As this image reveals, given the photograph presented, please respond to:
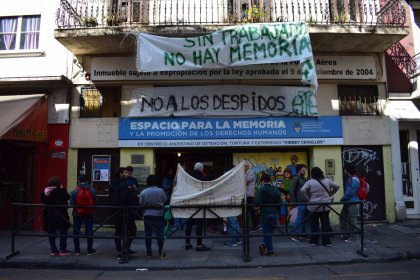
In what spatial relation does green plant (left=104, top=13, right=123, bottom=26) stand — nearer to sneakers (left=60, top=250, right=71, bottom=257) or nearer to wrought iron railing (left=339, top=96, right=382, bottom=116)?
sneakers (left=60, top=250, right=71, bottom=257)

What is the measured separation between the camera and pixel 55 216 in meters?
8.27

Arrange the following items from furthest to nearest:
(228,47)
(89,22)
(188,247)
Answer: (89,22)
(228,47)
(188,247)

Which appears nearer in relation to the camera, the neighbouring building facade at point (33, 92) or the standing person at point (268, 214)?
the standing person at point (268, 214)

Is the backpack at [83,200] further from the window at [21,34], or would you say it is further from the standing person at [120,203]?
the window at [21,34]

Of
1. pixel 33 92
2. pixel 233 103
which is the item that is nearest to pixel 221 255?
pixel 233 103

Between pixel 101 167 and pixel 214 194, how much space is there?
463 centimetres

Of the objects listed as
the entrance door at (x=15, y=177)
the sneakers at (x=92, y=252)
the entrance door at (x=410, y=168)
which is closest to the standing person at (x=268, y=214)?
the sneakers at (x=92, y=252)

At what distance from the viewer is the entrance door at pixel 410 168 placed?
1187cm

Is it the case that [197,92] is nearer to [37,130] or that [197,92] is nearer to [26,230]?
[37,130]

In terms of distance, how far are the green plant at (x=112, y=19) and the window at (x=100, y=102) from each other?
6.07 feet

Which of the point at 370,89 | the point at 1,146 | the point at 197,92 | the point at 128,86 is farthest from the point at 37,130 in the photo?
the point at 370,89

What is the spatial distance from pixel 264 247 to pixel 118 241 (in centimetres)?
297

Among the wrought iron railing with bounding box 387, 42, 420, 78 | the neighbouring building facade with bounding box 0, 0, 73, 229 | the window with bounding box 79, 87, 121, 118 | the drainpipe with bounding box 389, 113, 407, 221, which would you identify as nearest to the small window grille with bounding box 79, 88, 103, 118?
the window with bounding box 79, 87, 121, 118

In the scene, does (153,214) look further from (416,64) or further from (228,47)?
(416,64)
